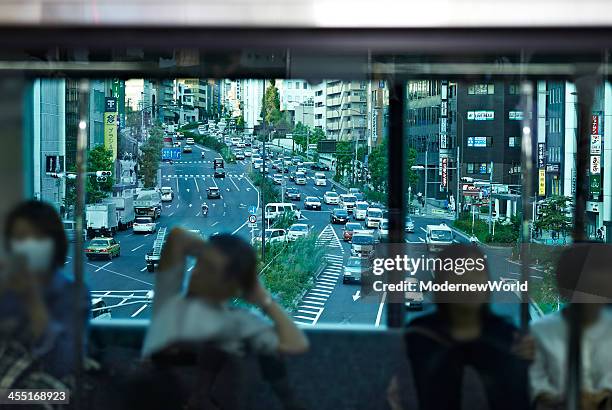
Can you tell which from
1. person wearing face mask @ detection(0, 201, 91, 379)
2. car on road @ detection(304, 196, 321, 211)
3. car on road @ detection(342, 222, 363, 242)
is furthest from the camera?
car on road @ detection(304, 196, 321, 211)

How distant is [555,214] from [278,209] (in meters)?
1.19

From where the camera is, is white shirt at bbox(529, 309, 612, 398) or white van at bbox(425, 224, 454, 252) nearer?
white shirt at bbox(529, 309, 612, 398)

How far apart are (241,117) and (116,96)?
53 cm

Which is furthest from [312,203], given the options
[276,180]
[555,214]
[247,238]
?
[555,214]

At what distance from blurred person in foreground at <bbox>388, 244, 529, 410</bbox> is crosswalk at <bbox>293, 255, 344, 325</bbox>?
0.38 m

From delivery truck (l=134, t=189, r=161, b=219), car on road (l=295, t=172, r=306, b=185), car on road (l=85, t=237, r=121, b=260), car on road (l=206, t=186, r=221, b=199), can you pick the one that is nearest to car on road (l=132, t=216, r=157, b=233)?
delivery truck (l=134, t=189, r=161, b=219)

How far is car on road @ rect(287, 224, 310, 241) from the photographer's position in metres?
3.80

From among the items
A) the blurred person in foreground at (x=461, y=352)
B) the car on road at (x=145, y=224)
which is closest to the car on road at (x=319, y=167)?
the blurred person in foreground at (x=461, y=352)

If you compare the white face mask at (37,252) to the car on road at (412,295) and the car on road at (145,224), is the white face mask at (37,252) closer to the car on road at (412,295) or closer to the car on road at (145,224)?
the car on road at (145,224)

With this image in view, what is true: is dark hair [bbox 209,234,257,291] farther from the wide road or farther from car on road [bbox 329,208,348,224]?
car on road [bbox 329,208,348,224]

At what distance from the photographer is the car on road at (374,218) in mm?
3785

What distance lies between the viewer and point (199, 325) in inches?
144

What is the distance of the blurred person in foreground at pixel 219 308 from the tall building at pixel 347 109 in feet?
2.09

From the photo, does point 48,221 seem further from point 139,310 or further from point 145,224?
point 139,310
